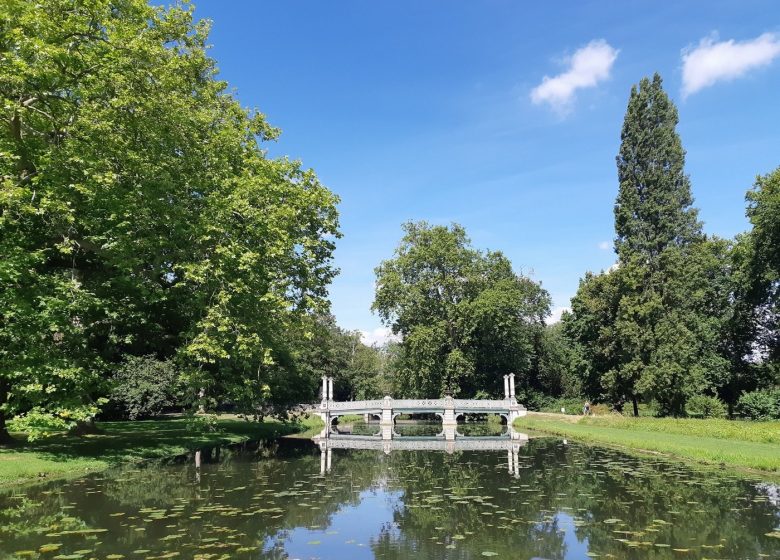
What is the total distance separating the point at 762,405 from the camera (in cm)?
4481

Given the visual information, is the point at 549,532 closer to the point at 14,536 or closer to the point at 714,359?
the point at 14,536

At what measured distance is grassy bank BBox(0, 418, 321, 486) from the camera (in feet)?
59.5

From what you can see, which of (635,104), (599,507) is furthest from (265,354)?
(635,104)

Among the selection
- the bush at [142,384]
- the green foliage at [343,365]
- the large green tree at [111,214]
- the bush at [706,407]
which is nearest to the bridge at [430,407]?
the green foliage at [343,365]

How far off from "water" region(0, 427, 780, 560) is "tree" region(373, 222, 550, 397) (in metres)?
40.9

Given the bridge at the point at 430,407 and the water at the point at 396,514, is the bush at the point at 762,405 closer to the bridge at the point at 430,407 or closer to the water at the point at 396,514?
the bridge at the point at 430,407

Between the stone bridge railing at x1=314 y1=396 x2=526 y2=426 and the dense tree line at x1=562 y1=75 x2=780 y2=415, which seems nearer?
the dense tree line at x1=562 y1=75 x2=780 y2=415

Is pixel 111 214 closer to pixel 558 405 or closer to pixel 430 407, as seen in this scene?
pixel 430 407

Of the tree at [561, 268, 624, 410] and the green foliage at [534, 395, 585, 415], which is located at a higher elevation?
the tree at [561, 268, 624, 410]

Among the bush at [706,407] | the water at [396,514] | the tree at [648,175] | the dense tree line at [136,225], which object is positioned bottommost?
the water at [396,514]

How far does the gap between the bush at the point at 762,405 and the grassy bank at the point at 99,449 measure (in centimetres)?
3954

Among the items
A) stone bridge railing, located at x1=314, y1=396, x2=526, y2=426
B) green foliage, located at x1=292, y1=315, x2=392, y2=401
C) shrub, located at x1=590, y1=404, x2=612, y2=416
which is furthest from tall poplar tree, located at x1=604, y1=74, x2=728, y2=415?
green foliage, located at x1=292, y1=315, x2=392, y2=401

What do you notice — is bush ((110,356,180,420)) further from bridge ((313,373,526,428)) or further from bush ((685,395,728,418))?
bush ((685,395,728,418))

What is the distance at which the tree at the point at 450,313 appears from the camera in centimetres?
6194
